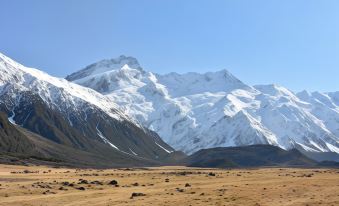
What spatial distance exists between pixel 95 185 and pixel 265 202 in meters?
41.8

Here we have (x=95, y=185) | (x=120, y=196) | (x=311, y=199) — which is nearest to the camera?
(x=311, y=199)

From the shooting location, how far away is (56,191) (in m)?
87.4

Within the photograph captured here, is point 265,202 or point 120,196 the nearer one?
point 265,202

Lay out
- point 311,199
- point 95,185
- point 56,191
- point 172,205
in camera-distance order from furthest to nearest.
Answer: point 95,185, point 56,191, point 311,199, point 172,205

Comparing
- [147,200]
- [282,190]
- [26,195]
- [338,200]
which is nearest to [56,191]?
[26,195]

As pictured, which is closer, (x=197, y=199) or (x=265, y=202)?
(x=265, y=202)

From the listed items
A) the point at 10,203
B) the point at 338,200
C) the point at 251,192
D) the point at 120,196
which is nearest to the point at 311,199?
the point at 338,200

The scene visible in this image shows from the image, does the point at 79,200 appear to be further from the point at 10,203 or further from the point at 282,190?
the point at 282,190

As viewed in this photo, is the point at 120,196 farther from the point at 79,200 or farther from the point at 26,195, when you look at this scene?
the point at 26,195

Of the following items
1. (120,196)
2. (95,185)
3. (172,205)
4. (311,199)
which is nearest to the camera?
(172,205)

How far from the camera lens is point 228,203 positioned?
6744 centimetres

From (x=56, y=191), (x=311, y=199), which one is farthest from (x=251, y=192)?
(x=56, y=191)

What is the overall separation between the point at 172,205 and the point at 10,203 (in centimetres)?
2067

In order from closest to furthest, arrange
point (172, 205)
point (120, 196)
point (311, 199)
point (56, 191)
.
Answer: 1. point (172, 205)
2. point (311, 199)
3. point (120, 196)
4. point (56, 191)
